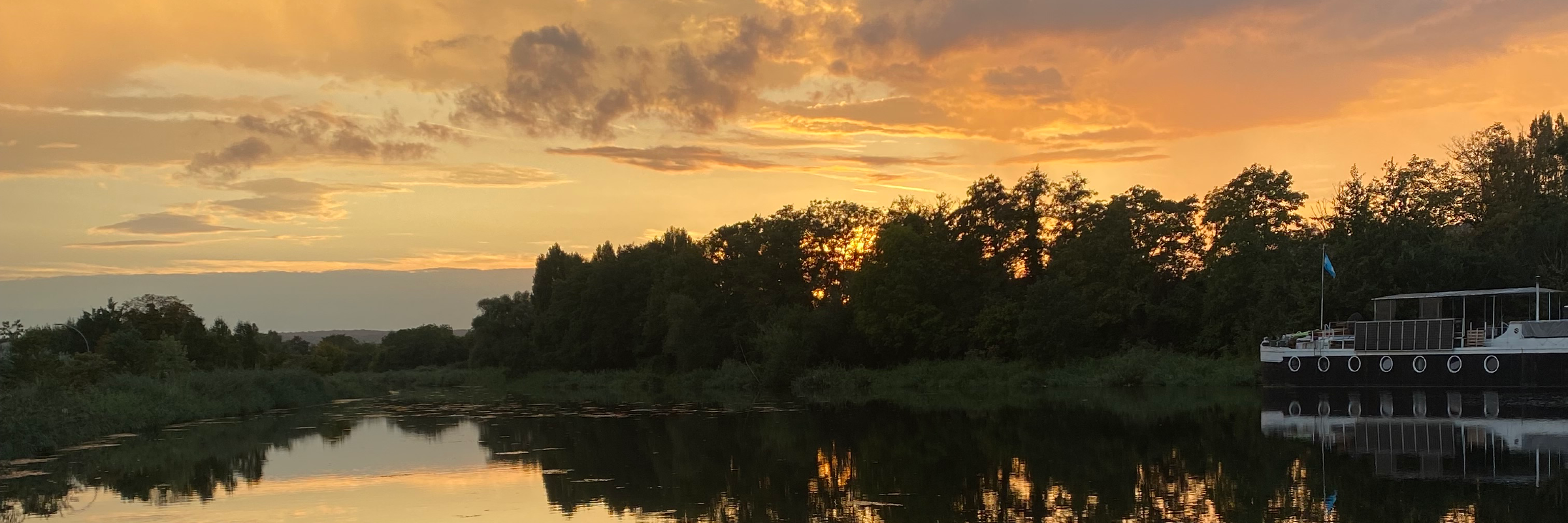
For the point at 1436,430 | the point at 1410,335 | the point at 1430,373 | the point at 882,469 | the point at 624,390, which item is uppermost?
the point at 1410,335

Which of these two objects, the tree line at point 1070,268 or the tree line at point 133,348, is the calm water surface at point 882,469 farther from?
the tree line at point 1070,268

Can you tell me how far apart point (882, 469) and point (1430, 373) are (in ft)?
88.0

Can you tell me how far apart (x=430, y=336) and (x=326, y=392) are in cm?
7754

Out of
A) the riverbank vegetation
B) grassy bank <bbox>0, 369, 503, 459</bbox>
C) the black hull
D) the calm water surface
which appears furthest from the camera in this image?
the riverbank vegetation

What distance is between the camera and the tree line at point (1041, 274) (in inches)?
2068

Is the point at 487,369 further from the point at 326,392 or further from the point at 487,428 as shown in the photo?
the point at 487,428

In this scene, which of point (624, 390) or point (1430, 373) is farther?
point (624, 390)

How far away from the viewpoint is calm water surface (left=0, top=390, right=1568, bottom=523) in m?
17.7

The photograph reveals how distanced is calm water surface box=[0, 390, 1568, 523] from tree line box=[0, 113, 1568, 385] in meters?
12.9

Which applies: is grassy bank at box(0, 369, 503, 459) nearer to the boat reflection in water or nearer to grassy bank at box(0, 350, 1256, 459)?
grassy bank at box(0, 350, 1256, 459)

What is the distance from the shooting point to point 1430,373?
41.0 metres

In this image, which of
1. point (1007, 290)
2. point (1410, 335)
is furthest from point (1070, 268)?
point (1410, 335)

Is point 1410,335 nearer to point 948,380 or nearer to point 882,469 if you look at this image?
point 948,380

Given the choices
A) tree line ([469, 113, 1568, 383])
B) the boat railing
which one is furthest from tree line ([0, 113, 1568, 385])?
the boat railing
